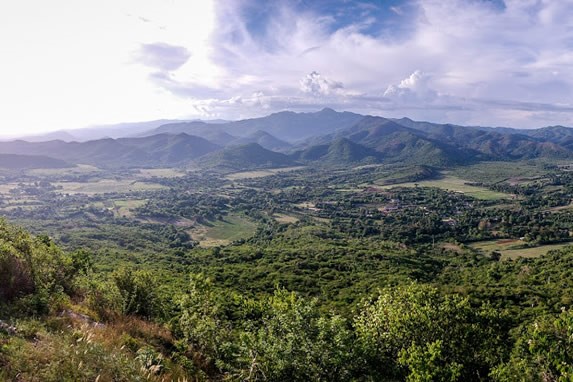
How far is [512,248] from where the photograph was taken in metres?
105

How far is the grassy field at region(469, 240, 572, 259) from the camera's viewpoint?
3826 inches

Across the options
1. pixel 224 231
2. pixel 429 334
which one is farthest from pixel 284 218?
pixel 429 334

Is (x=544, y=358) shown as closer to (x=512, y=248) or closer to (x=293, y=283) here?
(x=293, y=283)

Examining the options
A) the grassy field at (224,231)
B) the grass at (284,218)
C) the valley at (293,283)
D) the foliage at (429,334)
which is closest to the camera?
the valley at (293,283)

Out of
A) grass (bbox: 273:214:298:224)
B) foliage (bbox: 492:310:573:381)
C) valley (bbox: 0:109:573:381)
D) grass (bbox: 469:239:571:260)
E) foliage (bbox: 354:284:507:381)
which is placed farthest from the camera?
grass (bbox: 273:214:298:224)

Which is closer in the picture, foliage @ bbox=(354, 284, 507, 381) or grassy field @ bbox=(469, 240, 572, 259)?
foliage @ bbox=(354, 284, 507, 381)

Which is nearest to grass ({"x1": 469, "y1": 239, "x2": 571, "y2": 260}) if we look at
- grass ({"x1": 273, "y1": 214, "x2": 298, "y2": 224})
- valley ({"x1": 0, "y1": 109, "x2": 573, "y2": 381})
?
valley ({"x1": 0, "y1": 109, "x2": 573, "y2": 381})

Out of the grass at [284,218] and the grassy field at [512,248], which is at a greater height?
the grassy field at [512,248]

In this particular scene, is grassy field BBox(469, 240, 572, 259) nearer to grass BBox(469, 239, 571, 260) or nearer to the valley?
grass BBox(469, 239, 571, 260)

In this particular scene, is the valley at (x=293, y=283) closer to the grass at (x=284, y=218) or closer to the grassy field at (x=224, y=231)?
the grassy field at (x=224, y=231)

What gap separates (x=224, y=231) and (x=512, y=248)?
108m

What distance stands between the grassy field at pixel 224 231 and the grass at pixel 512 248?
85455 millimetres

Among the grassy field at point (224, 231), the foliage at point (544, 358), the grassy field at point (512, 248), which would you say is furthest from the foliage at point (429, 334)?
the grassy field at point (224, 231)

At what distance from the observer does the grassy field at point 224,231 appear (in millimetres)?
143800
